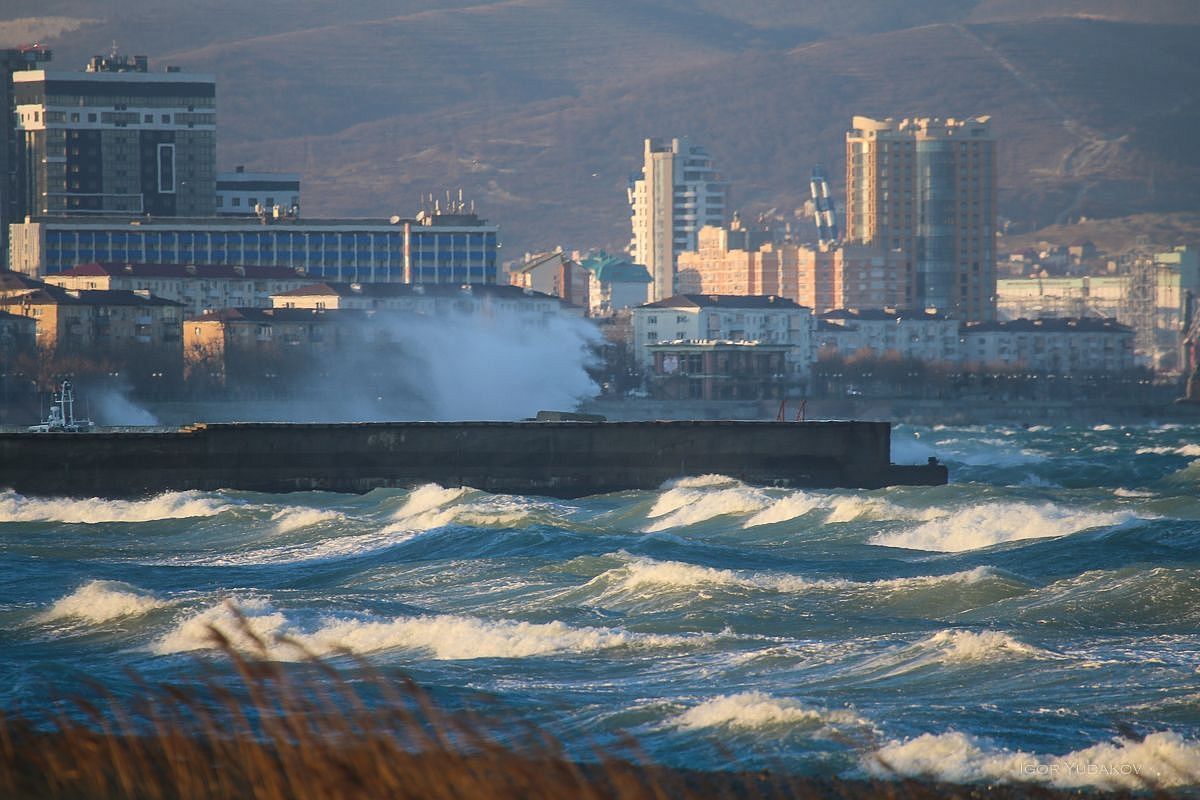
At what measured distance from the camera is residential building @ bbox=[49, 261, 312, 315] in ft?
540

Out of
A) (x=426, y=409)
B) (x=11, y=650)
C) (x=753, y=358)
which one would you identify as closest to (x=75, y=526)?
(x=11, y=650)

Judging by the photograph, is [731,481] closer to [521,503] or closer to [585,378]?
[521,503]

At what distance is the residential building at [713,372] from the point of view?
17300 centimetres

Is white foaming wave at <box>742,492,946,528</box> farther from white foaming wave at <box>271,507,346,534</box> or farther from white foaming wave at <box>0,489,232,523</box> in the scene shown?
white foaming wave at <box>0,489,232,523</box>

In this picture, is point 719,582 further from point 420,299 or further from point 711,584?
point 420,299

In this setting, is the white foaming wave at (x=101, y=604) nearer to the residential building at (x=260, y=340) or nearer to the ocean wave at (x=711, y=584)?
the ocean wave at (x=711, y=584)

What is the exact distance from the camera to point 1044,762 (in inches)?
809

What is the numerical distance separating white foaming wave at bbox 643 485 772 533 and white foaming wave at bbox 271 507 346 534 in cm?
819

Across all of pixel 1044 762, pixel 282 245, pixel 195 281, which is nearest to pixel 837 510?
pixel 1044 762

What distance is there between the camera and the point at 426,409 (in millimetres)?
140125

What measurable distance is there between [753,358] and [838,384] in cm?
1926

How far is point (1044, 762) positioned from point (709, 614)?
11733 millimetres

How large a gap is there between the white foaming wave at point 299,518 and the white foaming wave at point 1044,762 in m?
31.0

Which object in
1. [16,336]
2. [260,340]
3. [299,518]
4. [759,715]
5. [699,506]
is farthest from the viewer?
[260,340]
